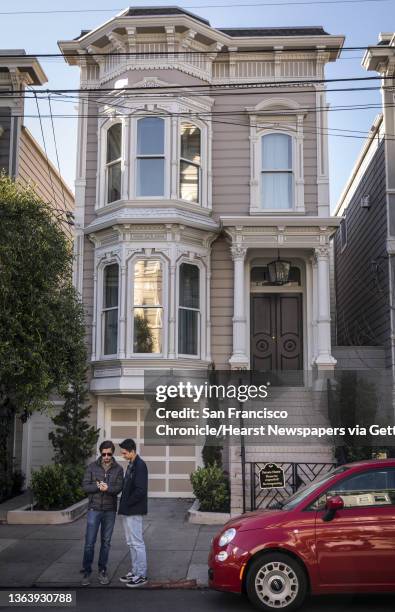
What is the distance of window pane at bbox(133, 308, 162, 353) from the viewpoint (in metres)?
15.2

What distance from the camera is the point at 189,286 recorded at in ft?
52.0

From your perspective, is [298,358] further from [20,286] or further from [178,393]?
[20,286]

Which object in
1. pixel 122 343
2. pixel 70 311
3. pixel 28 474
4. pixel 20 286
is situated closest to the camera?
pixel 20 286

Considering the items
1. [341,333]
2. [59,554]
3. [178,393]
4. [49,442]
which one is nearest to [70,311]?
[59,554]

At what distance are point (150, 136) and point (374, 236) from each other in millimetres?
6267

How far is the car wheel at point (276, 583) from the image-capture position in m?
7.01

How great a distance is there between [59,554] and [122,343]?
6016mm

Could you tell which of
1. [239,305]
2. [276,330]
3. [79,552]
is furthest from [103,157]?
[79,552]

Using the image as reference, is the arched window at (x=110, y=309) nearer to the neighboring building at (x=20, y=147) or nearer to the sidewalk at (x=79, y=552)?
the neighboring building at (x=20, y=147)

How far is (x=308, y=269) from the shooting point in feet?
53.4

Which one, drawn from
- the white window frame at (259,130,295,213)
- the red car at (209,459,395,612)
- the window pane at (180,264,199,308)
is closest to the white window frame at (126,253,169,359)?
the window pane at (180,264,199,308)

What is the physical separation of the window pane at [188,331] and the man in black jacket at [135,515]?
7160 millimetres

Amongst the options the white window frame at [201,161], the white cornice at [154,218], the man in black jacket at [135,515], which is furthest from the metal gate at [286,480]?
the white window frame at [201,161]

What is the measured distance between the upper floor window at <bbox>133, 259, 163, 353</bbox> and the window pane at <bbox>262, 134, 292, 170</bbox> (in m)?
3.83
